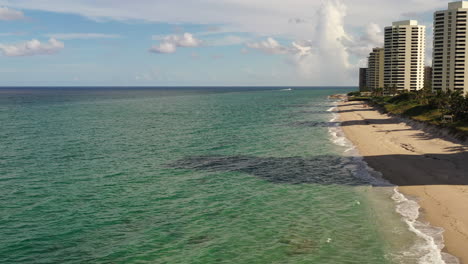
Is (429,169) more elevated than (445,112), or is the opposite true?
(445,112)

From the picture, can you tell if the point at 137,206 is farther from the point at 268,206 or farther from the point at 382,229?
the point at 382,229

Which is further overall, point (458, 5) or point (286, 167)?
point (458, 5)

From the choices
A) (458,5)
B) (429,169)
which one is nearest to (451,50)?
(458,5)

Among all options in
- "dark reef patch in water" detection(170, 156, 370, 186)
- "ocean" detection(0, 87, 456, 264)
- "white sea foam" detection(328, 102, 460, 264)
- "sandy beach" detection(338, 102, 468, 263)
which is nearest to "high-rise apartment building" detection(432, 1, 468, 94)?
"sandy beach" detection(338, 102, 468, 263)

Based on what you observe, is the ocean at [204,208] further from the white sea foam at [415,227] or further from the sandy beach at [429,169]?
the sandy beach at [429,169]

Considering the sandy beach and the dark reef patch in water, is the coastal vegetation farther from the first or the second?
the dark reef patch in water

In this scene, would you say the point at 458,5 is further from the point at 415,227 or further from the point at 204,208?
the point at 204,208

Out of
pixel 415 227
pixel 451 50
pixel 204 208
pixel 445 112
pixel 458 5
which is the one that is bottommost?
pixel 415 227
